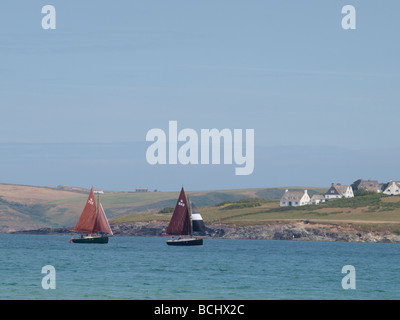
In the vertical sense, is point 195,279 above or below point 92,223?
below

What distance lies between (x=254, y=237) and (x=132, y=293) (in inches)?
5482

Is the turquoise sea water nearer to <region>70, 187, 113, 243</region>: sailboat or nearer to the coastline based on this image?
<region>70, 187, 113, 243</region>: sailboat

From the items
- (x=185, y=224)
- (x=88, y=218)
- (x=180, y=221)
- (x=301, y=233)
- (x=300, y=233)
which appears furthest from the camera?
(x=300, y=233)

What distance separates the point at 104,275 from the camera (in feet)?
227

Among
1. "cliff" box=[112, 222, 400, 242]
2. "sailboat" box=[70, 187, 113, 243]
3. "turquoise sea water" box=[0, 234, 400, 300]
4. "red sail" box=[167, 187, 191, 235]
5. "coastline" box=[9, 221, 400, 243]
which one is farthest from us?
"cliff" box=[112, 222, 400, 242]

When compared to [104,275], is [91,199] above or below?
above

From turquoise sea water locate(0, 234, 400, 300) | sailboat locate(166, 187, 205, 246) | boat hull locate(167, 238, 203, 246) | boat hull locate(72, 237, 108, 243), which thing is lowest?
turquoise sea water locate(0, 234, 400, 300)

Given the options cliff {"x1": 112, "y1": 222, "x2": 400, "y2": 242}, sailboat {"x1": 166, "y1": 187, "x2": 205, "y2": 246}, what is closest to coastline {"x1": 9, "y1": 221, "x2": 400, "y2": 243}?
cliff {"x1": 112, "y1": 222, "x2": 400, "y2": 242}

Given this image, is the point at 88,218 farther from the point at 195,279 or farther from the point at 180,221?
the point at 195,279

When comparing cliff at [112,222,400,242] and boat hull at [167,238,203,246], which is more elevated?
cliff at [112,222,400,242]

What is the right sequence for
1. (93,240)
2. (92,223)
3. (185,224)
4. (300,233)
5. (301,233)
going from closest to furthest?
(185,224) < (92,223) < (93,240) < (301,233) < (300,233)

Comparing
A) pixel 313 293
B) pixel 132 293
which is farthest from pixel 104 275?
pixel 313 293

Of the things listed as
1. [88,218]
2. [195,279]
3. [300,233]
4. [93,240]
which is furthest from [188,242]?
[195,279]
